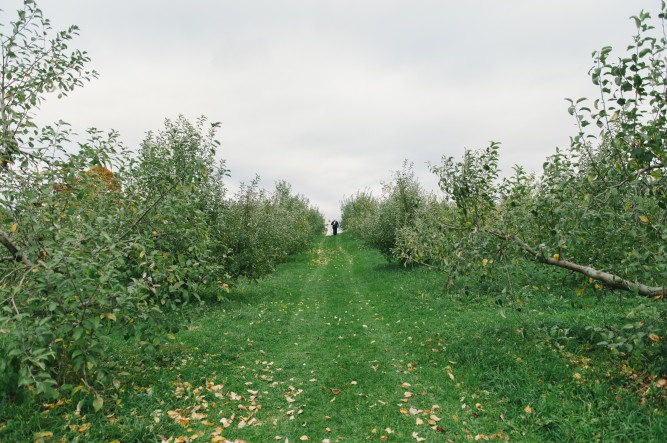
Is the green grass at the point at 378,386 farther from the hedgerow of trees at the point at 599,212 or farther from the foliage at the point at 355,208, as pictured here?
the foliage at the point at 355,208

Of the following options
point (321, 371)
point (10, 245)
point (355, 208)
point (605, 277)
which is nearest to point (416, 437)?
point (321, 371)

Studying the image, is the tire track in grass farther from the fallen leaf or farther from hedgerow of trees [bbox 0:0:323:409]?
hedgerow of trees [bbox 0:0:323:409]

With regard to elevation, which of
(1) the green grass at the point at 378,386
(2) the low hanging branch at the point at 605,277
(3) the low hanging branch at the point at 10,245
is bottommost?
(1) the green grass at the point at 378,386

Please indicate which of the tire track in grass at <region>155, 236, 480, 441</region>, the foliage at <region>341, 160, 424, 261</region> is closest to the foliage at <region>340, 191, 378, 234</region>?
the foliage at <region>341, 160, 424, 261</region>

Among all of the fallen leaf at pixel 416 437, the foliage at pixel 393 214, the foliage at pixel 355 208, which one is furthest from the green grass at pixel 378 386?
the foliage at pixel 355 208

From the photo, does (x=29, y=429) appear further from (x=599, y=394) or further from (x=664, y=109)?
(x=664, y=109)

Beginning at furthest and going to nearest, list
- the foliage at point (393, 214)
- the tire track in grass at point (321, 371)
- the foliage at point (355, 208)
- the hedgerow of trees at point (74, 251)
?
the foliage at point (355, 208)
the foliage at point (393, 214)
the tire track in grass at point (321, 371)
the hedgerow of trees at point (74, 251)

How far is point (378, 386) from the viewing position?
20.2ft

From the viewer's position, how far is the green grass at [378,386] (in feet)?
15.0

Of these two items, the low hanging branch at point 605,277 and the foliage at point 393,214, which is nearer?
the low hanging branch at point 605,277

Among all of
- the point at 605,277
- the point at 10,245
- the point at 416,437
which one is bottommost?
the point at 416,437

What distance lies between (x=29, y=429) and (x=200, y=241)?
3.04 meters

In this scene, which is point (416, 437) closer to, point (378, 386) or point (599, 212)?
point (378, 386)

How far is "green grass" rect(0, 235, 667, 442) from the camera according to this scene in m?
4.57
